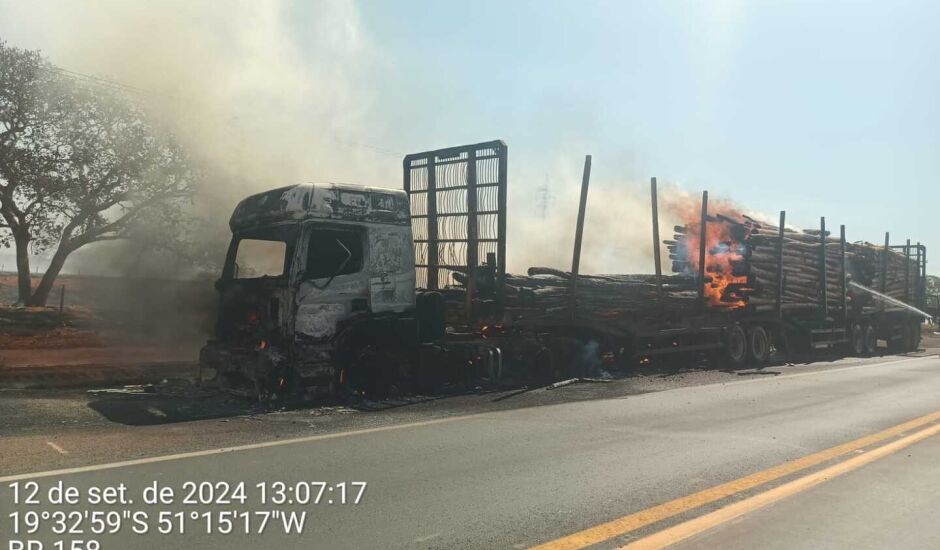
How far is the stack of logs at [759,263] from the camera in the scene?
17.0 metres

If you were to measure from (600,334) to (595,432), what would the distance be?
6140mm

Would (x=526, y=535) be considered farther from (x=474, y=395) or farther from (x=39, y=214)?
(x=39, y=214)

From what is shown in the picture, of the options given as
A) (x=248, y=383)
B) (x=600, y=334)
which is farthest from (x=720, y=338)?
(x=248, y=383)

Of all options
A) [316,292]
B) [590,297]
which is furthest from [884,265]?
[316,292]

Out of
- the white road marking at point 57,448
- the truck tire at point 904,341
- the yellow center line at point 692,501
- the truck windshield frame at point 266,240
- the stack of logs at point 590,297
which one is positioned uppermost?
the truck windshield frame at point 266,240

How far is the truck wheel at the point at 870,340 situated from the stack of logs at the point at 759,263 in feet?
6.65

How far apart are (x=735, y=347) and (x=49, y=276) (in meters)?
20.6

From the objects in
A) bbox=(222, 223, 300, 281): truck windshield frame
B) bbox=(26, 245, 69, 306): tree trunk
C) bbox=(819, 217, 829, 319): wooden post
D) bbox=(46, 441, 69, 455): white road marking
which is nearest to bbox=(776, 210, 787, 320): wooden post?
bbox=(819, 217, 829, 319): wooden post

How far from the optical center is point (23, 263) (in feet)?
71.9

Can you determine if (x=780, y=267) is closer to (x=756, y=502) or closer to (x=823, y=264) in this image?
(x=823, y=264)

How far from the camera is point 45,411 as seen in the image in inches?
319

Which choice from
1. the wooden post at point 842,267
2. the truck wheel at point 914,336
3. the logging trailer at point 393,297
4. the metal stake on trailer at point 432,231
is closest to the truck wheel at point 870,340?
the wooden post at point 842,267

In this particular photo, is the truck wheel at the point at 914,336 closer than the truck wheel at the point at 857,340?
No

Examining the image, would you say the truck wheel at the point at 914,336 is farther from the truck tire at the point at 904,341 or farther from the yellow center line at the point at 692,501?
the yellow center line at the point at 692,501
